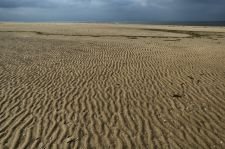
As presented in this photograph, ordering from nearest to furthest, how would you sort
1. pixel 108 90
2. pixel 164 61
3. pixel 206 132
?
pixel 206 132 < pixel 108 90 < pixel 164 61

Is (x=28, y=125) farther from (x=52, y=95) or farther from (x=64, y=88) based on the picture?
(x=64, y=88)

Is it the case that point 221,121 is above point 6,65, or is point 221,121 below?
below

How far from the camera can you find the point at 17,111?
22.0 feet

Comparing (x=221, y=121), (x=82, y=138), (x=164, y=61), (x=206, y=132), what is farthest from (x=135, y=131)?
(x=164, y=61)

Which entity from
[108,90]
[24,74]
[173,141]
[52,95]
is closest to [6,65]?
[24,74]

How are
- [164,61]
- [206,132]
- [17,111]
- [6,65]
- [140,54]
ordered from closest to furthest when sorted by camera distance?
[206,132] → [17,111] → [6,65] → [164,61] → [140,54]

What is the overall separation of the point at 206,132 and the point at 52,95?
5.19 m

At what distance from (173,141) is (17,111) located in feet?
15.1

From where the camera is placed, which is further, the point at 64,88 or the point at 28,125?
the point at 64,88

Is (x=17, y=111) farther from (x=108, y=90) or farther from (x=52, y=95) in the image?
(x=108, y=90)

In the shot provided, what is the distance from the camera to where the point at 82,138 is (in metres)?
5.43

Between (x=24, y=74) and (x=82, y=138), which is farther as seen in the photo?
(x=24, y=74)

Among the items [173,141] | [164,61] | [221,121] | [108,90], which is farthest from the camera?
[164,61]

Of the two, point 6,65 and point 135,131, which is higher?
point 6,65
